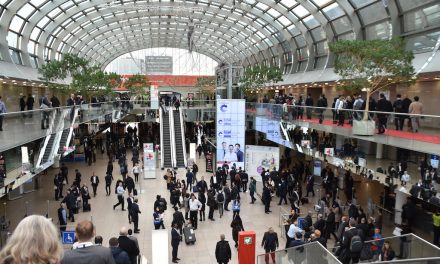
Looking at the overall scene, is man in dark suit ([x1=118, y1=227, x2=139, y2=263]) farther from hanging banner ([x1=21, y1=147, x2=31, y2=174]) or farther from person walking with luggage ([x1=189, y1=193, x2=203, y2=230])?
person walking with luggage ([x1=189, y1=193, x2=203, y2=230])

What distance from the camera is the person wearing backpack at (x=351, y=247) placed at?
31.2ft

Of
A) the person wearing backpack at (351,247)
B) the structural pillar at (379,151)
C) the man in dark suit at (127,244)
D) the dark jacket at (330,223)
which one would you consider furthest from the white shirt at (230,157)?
the man in dark suit at (127,244)

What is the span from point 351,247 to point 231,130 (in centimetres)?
1317

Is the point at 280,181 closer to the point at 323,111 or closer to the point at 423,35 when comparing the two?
the point at 323,111

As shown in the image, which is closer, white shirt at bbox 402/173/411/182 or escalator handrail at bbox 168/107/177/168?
white shirt at bbox 402/173/411/182

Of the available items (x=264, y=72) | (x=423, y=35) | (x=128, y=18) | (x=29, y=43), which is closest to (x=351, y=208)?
(x=423, y=35)

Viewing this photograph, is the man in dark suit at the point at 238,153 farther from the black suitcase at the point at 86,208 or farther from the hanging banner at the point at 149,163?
the black suitcase at the point at 86,208

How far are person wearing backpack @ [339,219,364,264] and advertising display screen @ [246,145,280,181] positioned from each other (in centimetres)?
952

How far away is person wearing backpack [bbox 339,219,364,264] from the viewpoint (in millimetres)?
9523

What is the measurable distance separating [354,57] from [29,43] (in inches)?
1322

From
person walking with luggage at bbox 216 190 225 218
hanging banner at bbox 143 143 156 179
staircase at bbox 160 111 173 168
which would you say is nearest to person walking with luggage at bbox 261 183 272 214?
person walking with luggage at bbox 216 190 225 218

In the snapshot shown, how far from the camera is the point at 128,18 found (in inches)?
1962

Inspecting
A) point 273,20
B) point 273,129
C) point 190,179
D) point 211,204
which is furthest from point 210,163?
point 273,20

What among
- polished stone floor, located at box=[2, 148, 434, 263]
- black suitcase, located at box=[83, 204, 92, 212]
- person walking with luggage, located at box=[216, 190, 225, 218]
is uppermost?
person walking with luggage, located at box=[216, 190, 225, 218]
